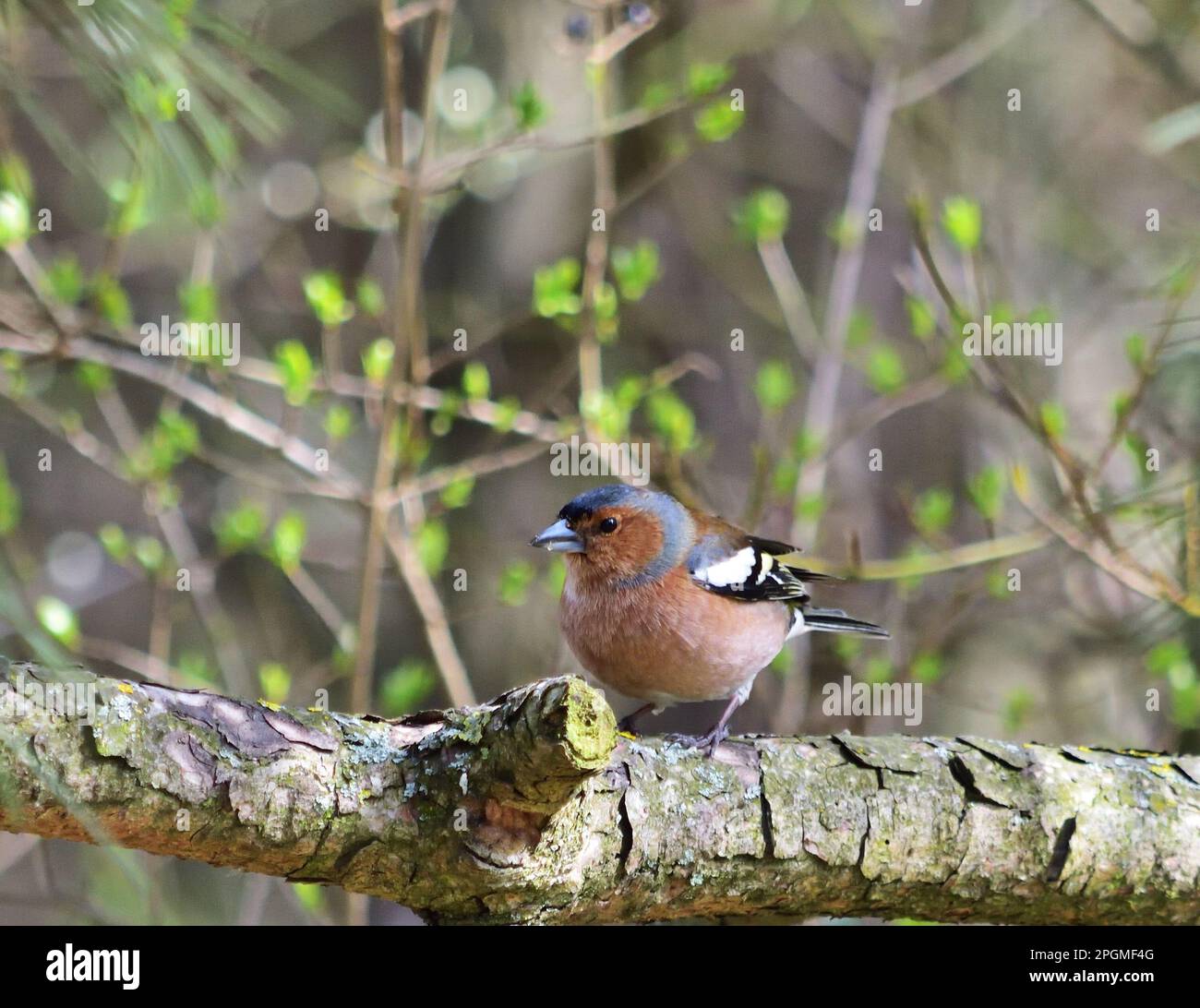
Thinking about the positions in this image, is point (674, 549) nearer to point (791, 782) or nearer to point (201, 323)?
point (791, 782)

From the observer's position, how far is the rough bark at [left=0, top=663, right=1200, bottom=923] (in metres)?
2.08

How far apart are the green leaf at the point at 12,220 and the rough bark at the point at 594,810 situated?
2.17 metres

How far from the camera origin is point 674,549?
13.6ft

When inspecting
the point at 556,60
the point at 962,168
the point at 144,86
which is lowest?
the point at 144,86

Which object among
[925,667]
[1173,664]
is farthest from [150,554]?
[1173,664]

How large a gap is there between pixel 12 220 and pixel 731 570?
256 cm

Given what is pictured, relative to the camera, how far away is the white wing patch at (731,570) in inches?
161

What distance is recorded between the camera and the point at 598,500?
4.14 m

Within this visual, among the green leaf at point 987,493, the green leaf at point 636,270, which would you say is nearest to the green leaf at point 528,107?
the green leaf at point 636,270

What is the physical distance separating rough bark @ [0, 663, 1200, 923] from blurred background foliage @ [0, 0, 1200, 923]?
125 centimetres

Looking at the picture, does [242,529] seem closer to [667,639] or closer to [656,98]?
[667,639]

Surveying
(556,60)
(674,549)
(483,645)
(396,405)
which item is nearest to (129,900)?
(483,645)

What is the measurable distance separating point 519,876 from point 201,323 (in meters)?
2.57

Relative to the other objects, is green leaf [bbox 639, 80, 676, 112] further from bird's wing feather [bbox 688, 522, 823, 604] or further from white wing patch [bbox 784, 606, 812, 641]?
white wing patch [bbox 784, 606, 812, 641]
